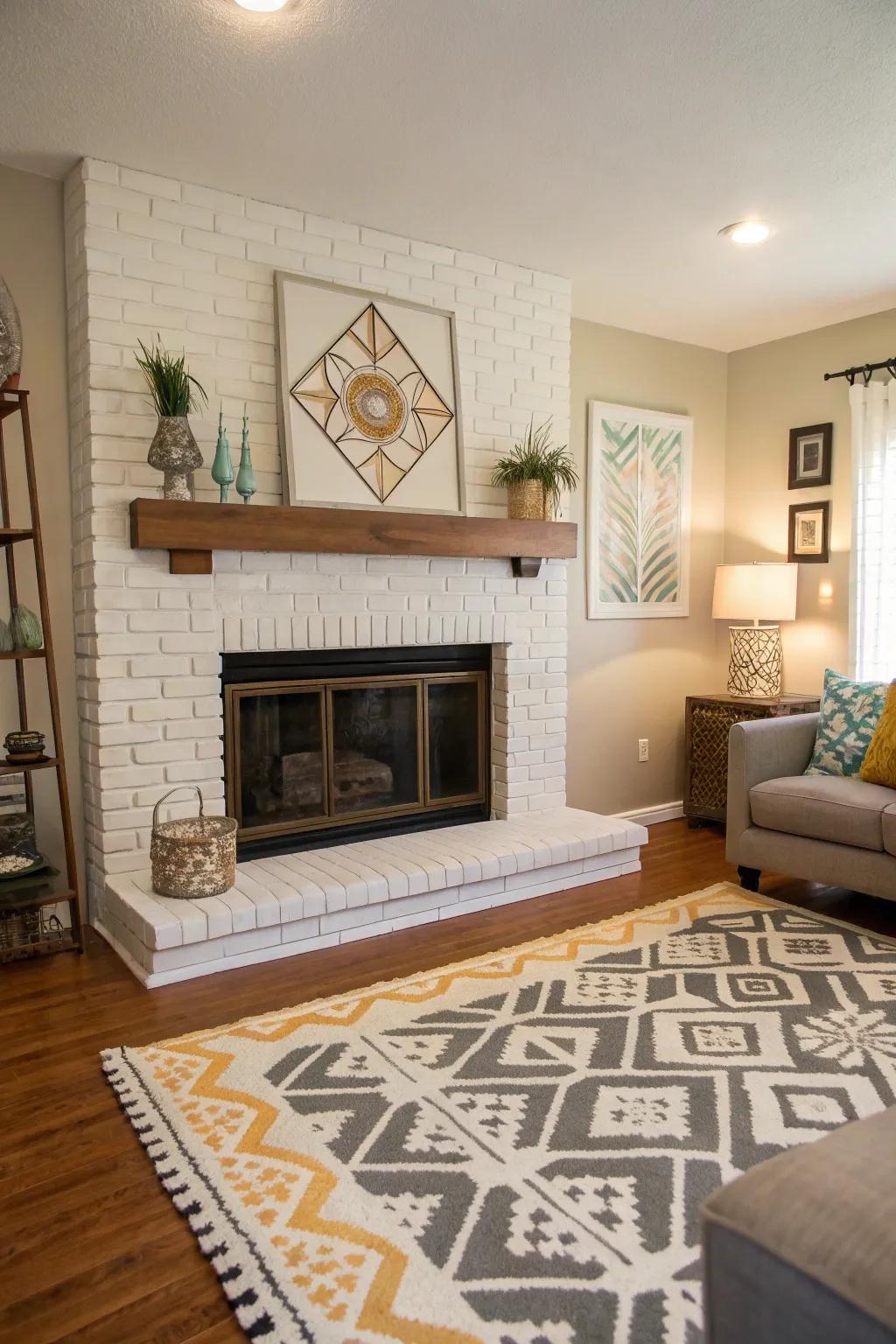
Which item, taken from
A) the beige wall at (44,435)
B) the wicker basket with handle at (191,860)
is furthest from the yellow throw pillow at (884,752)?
the beige wall at (44,435)

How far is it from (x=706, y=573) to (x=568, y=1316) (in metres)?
3.97

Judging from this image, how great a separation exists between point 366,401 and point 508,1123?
2.44m

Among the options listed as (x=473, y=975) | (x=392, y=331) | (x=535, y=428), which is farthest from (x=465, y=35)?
(x=473, y=975)

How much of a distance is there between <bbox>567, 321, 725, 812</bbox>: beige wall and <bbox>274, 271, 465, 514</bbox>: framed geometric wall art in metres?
0.90

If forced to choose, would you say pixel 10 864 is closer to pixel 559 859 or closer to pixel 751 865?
pixel 559 859

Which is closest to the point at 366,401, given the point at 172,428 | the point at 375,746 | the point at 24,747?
the point at 172,428

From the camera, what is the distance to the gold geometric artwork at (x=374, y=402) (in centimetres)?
327

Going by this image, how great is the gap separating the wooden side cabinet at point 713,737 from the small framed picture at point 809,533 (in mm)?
676

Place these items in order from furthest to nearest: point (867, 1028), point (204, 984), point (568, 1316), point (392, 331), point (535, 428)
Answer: point (535, 428) < point (392, 331) < point (204, 984) < point (867, 1028) < point (568, 1316)

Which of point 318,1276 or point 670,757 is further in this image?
point 670,757

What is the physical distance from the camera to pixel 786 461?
459cm

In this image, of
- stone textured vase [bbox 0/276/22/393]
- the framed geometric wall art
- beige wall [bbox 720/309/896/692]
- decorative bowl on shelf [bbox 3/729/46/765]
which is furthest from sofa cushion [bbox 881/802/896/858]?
stone textured vase [bbox 0/276/22/393]

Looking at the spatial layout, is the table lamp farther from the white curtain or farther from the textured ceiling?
the textured ceiling

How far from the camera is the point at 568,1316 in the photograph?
139cm
